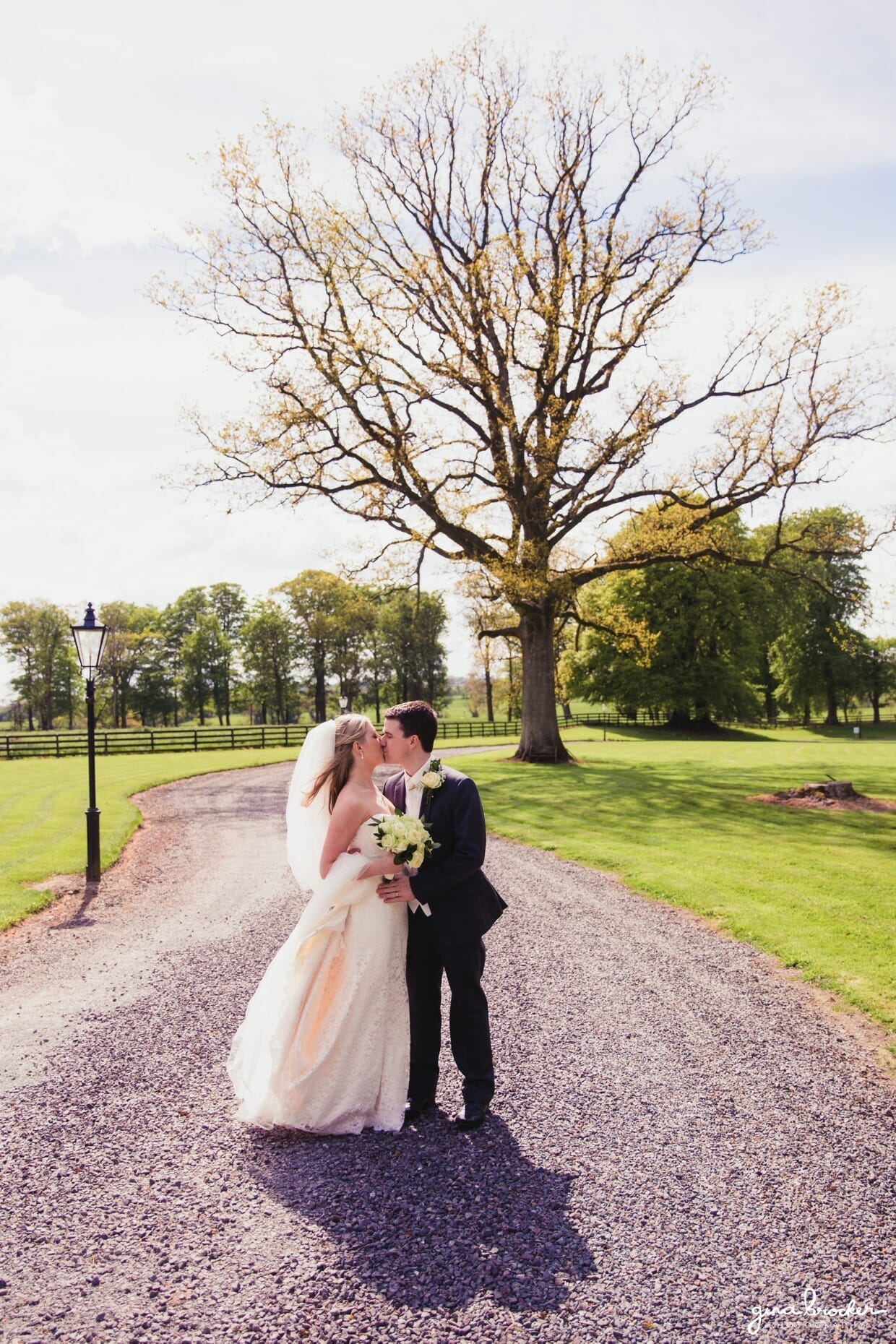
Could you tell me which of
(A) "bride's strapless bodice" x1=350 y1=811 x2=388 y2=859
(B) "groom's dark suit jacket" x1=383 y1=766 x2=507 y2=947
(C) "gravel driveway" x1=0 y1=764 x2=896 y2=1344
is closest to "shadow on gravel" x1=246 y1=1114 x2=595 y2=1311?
(C) "gravel driveway" x1=0 y1=764 x2=896 y2=1344

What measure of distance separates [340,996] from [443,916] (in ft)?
2.45

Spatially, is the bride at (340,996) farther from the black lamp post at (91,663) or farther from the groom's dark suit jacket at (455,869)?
the black lamp post at (91,663)

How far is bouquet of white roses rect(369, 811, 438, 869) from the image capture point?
4.48 m

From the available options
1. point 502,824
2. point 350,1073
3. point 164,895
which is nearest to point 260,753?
point 502,824

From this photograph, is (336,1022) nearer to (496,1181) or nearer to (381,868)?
(381,868)

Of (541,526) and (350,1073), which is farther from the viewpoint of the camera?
(541,526)

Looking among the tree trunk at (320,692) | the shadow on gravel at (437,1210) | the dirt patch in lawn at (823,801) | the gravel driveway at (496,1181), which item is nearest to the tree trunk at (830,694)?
the tree trunk at (320,692)

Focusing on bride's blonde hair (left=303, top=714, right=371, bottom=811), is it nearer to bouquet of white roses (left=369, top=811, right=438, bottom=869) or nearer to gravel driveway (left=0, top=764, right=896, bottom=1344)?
bouquet of white roses (left=369, top=811, right=438, bottom=869)

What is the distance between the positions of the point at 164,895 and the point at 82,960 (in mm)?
2725

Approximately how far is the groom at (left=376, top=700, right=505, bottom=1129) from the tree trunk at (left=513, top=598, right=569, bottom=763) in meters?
21.8

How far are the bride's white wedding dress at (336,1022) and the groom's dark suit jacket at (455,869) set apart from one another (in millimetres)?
284

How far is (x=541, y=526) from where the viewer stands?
84.4 ft

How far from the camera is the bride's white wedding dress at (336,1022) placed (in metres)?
4.59

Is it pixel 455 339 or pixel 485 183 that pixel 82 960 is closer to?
pixel 455 339
